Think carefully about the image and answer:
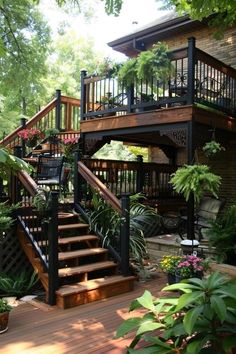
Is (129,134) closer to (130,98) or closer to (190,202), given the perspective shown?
(130,98)

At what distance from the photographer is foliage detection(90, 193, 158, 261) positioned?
6046mm

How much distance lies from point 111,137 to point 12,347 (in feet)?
20.3

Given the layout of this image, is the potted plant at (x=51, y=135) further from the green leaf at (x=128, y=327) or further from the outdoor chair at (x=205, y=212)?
the green leaf at (x=128, y=327)

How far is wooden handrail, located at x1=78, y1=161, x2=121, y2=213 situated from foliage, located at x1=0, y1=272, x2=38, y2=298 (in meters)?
1.64

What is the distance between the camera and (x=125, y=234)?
5660 millimetres

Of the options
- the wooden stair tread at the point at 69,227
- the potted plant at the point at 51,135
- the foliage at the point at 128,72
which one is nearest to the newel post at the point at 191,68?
the foliage at the point at 128,72

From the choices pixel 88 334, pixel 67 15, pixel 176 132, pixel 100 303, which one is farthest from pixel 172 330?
pixel 67 15

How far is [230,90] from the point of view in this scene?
28.4ft

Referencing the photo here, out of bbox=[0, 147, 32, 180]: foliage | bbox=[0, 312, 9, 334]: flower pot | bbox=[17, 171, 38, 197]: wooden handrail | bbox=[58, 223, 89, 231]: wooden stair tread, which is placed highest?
bbox=[0, 147, 32, 180]: foliage

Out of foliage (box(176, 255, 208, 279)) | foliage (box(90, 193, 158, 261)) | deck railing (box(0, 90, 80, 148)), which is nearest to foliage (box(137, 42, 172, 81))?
foliage (box(90, 193, 158, 261))

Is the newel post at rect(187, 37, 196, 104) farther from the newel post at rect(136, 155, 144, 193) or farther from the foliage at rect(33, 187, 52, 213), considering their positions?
the foliage at rect(33, 187, 52, 213)

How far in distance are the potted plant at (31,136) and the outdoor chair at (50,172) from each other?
1.61 meters

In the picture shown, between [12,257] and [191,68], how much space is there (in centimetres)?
456

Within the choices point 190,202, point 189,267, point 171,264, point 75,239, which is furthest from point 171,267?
point 190,202
